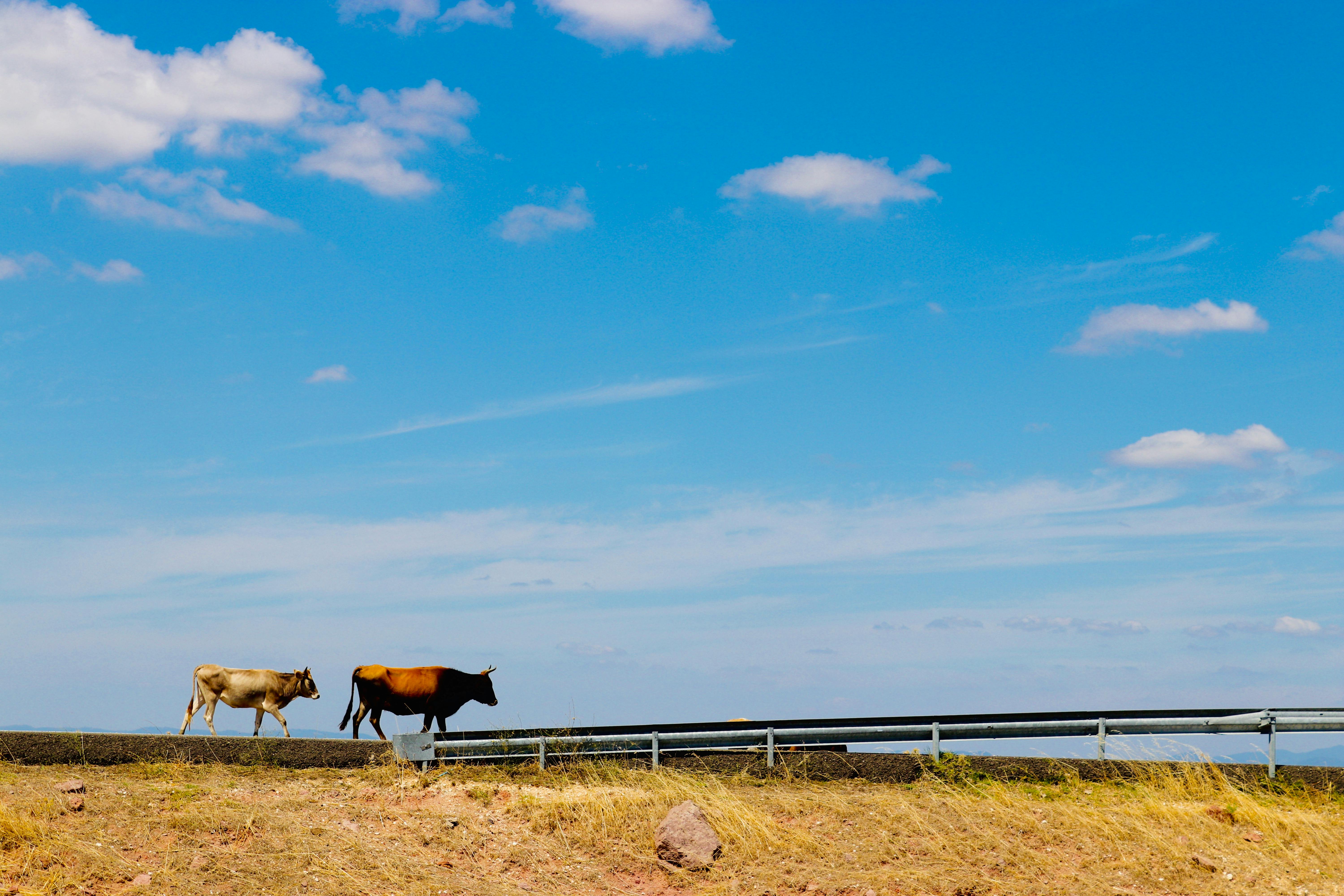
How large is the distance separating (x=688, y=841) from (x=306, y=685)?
10.8m

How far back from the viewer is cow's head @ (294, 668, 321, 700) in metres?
22.5

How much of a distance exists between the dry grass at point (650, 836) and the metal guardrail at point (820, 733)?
58 cm

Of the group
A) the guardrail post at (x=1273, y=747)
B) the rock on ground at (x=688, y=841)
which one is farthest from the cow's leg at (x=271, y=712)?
the guardrail post at (x=1273, y=747)

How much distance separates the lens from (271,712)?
22094 mm

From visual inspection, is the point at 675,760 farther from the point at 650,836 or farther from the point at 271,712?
the point at 271,712

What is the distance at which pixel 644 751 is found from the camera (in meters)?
17.7

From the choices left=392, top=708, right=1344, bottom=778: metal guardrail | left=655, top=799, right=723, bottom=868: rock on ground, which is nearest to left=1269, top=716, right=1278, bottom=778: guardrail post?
left=392, top=708, right=1344, bottom=778: metal guardrail

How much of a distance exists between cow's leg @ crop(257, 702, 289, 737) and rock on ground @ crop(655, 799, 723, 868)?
943 centimetres

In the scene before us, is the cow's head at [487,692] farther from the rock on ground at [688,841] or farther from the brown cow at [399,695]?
the rock on ground at [688,841]

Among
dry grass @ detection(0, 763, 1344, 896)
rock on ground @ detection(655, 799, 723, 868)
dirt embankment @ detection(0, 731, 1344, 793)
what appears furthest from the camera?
dirt embankment @ detection(0, 731, 1344, 793)

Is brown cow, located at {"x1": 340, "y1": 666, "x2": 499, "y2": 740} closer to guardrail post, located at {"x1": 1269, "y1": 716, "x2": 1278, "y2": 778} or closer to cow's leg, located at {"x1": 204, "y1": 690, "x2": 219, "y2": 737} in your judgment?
cow's leg, located at {"x1": 204, "y1": 690, "x2": 219, "y2": 737}

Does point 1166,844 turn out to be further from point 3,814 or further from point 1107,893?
point 3,814

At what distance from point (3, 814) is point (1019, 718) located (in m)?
14.3

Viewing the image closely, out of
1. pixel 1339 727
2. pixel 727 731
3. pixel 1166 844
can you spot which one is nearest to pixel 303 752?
pixel 727 731
